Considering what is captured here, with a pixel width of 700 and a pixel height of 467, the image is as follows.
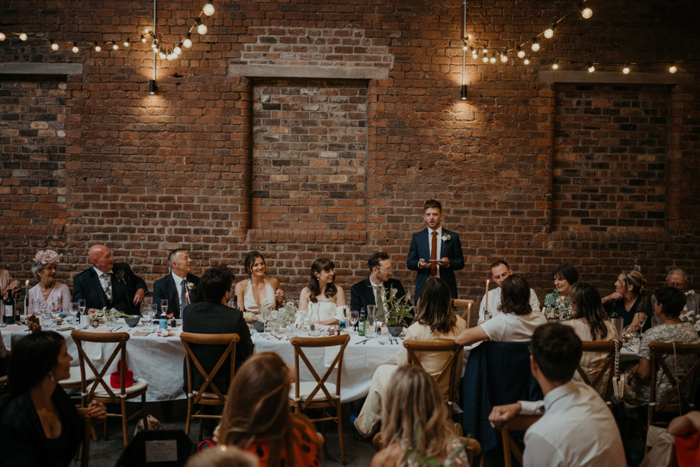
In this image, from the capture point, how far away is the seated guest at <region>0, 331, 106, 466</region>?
7.38ft

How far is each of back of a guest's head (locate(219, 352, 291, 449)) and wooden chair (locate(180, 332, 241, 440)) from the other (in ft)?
5.55

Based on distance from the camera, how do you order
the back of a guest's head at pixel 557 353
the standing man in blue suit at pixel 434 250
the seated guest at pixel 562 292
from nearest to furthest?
the back of a guest's head at pixel 557 353
the seated guest at pixel 562 292
the standing man in blue suit at pixel 434 250

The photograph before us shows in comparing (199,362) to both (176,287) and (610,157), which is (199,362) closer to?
(176,287)

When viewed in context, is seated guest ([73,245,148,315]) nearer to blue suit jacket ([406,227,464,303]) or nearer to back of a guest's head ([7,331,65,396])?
blue suit jacket ([406,227,464,303])

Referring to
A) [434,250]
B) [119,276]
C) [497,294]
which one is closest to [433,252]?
[434,250]

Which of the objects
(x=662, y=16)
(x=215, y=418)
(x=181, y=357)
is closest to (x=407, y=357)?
(x=215, y=418)

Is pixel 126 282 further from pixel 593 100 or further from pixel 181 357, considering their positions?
pixel 593 100

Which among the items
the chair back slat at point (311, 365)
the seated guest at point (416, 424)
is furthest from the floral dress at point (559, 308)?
the seated guest at point (416, 424)

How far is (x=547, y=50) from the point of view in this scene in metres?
6.28

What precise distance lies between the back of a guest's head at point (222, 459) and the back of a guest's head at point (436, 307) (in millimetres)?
2462

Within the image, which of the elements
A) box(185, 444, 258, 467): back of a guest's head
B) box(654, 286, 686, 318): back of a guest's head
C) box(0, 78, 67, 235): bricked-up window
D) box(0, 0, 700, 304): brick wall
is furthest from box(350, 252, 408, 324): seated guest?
box(185, 444, 258, 467): back of a guest's head

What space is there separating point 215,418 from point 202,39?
4291mm

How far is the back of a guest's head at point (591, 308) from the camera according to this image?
3594 mm

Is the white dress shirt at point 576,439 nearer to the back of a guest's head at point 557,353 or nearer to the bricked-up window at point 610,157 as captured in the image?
the back of a guest's head at point 557,353
